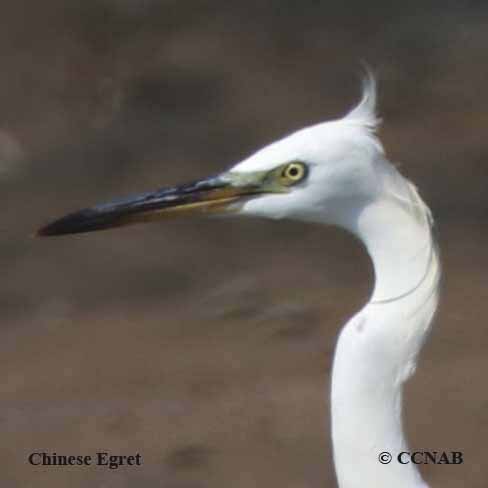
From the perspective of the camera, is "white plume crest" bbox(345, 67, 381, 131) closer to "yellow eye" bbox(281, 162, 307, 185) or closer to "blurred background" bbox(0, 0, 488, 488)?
"yellow eye" bbox(281, 162, 307, 185)

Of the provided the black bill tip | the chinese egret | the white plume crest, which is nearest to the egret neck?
the chinese egret

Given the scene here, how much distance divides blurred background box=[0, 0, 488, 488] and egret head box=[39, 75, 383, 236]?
246cm

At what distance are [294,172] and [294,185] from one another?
4 centimetres

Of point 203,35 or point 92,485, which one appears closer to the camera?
point 92,485

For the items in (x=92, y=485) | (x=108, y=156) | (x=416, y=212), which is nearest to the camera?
(x=416, y=212)

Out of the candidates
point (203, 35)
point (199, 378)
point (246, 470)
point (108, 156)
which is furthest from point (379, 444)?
point (203, 35)

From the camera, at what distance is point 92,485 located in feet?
20.8

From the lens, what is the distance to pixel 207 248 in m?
8.44

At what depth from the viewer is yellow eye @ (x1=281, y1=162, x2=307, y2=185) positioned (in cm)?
388

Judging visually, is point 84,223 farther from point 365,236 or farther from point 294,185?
point 365,236

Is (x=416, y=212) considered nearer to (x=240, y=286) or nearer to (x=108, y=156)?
(x=240, y=286)

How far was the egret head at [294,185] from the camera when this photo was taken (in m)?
3.84

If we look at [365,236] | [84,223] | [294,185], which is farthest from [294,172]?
[84,223]

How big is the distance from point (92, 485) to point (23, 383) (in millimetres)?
1064
